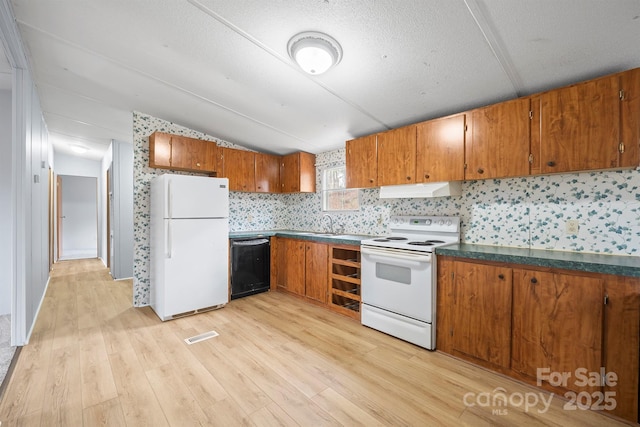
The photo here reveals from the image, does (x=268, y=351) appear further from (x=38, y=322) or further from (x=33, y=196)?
(x=33, y=196)

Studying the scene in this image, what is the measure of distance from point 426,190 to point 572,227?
3.86 ft

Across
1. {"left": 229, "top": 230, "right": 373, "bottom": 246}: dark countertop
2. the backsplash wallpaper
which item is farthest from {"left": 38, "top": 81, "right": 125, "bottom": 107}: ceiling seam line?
{"left": 229, "top": 230, "right": 373, "bottom": 246}: dark countertop

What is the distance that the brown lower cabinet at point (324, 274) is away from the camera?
330 centimetres

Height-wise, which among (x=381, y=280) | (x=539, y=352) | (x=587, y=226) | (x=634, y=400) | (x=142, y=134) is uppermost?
(x=142, y=134)

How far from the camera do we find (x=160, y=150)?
11.5 ft

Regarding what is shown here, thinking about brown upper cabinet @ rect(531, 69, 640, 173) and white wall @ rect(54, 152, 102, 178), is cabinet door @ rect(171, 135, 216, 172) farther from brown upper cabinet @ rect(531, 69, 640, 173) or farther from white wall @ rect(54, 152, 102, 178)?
white wall @ rect(54, 152, 102, 178)

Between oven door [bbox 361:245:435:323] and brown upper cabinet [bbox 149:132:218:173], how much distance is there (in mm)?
2546

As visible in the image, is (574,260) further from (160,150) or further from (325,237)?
(160,150)

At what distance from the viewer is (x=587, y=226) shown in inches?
84.2

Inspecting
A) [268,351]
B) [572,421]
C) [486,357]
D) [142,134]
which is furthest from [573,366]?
[142,134]

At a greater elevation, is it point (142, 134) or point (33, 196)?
point (142, 134)

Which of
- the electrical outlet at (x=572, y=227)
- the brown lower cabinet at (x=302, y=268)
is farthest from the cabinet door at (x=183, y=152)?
the electrical outlet at (x=572, y=227)

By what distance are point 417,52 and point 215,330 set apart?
124 inches

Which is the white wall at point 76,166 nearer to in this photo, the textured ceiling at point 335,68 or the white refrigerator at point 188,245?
the textured ceiling at point 335,68
